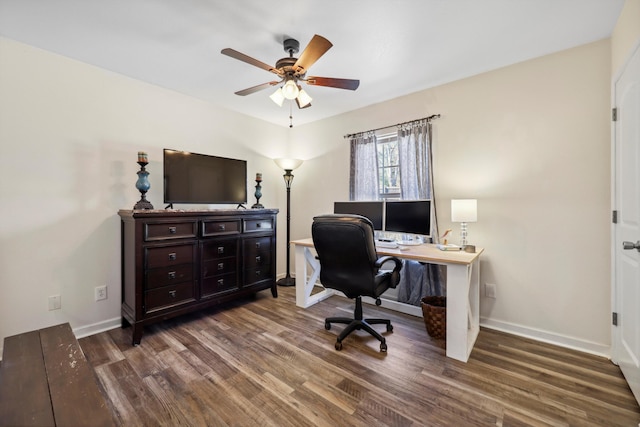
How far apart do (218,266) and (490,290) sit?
8.90ft

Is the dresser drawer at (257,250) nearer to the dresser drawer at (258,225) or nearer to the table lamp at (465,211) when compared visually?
the dresser drawer at (258,225)

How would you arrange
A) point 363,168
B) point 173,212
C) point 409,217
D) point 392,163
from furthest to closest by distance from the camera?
point 363,168 → point 392,163 → point 409,217 → point 173,212

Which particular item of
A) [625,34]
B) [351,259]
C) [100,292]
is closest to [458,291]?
[351,259]

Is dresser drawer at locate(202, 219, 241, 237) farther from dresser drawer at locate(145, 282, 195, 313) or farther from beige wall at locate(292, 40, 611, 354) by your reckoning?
beige wall at locate(292, 40, 611, 354)

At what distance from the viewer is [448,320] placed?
6.69 ft

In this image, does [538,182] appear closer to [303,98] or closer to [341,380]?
[303,98]

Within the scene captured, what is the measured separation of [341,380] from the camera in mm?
1772

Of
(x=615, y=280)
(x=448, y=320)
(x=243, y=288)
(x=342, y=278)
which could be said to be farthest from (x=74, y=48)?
(x=615, y=280)

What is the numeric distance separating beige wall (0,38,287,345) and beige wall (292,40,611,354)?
307 centimetres

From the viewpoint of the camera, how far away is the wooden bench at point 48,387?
3.10 ft

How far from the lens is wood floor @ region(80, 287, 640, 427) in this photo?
4.81 feet

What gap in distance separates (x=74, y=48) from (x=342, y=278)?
290cm

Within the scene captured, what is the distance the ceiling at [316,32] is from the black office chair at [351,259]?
1.40m

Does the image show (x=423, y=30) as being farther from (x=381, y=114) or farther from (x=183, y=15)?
(x=183, y=15)
